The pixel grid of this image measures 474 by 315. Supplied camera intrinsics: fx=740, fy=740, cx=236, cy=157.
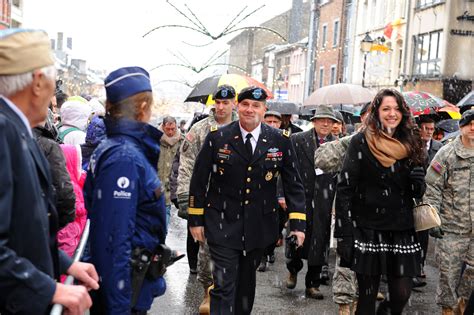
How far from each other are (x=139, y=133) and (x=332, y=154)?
327 centimetres

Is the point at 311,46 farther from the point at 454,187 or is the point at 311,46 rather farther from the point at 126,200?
the point at 126,200

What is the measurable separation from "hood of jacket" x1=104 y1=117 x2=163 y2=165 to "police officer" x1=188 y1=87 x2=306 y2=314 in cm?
212

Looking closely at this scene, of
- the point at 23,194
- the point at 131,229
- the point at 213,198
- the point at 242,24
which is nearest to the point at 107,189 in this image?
the point at 131,229

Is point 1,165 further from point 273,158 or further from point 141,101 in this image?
point 273,158

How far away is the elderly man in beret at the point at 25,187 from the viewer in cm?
243

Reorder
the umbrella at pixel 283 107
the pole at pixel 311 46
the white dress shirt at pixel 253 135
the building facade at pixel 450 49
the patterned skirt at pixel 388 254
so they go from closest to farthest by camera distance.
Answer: the patterned skirt at pixel 388 254
the white dress shirt at pixel 253 135
the umbrella at pixel 283 107
the building facade at pixel 450 49
the pole at pixel 311 46

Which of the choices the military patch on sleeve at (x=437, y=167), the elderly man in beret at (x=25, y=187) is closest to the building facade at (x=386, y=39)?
the military patch on sleeve at (x=437, y=167)

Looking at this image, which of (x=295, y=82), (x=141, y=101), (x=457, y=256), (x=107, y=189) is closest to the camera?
(x=107, y=189)

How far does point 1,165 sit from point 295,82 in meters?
60.7

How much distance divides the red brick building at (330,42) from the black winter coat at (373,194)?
41111 millimetres

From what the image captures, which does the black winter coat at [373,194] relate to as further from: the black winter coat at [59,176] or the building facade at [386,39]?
the building facade at [386,39]

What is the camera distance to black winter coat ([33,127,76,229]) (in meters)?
4.89

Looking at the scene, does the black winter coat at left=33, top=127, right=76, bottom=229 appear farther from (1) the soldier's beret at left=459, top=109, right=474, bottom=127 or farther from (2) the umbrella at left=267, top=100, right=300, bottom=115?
(2) the umbrella at left=267, top=100, right=300, bottom=115

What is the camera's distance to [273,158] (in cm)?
595
